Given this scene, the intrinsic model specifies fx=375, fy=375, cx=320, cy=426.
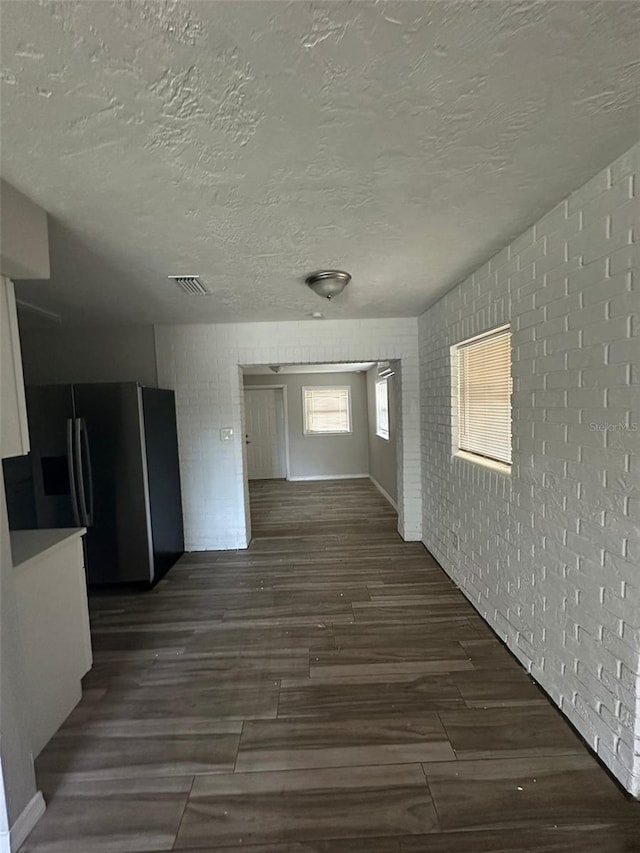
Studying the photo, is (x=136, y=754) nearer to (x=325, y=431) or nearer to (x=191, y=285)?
(x=191, y=285)

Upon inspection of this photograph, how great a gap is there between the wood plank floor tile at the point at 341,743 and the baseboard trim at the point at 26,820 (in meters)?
0.73

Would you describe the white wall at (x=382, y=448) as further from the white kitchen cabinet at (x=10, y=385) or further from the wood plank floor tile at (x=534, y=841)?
the white kitchen cabinet at (x=10, y=385)

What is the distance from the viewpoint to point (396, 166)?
53.0 inches

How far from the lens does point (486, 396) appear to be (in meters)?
2.61

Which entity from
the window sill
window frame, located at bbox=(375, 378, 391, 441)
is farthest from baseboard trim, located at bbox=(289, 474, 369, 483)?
the window sill

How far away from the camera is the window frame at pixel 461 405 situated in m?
2.24

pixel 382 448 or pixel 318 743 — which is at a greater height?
pixel 382 448

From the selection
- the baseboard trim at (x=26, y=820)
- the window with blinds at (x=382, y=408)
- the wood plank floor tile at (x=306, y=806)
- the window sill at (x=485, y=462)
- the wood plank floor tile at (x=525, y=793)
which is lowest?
the wood plank floor tile at (x=525, y=793)

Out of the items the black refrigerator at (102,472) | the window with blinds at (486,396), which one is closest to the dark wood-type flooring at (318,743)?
→ the black refrigerator at (102,472)

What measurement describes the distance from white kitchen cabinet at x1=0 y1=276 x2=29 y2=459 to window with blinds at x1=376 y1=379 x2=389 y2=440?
191 inches

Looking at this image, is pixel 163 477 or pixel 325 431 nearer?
pixel 163 477

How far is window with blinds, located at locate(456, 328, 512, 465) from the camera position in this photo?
7.72ft

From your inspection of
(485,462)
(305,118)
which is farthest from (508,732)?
(305,118)

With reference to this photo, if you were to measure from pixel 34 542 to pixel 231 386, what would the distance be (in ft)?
7.66
